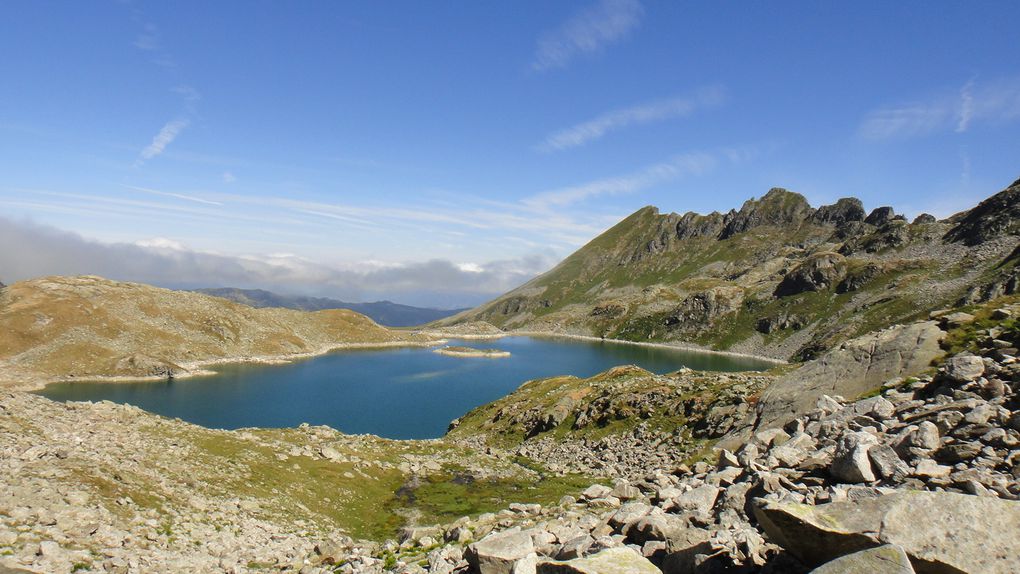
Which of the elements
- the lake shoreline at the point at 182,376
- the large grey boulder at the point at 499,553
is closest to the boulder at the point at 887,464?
the large grey boulder at the point at 499,553

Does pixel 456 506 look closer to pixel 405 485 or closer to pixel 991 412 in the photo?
pixel 405 485

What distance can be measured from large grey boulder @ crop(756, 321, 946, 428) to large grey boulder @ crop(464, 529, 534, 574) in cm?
1879

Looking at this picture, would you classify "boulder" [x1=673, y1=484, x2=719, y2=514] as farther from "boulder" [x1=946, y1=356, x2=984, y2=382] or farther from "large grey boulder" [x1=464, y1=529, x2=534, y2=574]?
"boulder" [x1=946, y1=356, x2=984, y2=382]

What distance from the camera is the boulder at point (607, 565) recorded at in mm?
9805

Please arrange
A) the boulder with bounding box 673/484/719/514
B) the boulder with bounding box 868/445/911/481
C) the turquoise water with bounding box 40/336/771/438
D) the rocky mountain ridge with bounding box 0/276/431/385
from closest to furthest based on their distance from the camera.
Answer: the boulder with bounding box 868/445/911/481 → the boulder with bounding box 673/484/719/514 → the turquoise water with bounding box 40/336/771/438 → the rocky mountain ridge with bounding box 0/276/431/385

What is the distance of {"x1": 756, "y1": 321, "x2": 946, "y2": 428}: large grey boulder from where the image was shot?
27.2 m

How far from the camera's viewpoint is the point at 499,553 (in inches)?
516

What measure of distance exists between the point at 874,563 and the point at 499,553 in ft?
27.8

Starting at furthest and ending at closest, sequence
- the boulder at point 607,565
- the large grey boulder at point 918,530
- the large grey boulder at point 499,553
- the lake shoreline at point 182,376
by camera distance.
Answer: the lake shoreline at point 182,376 → the large grey boulder at point 499,553 → the boulder at point 607,565 → the large grey boulder at point 918,530

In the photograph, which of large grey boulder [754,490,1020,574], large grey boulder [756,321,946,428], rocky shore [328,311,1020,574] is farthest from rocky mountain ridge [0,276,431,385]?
large grey boulder [754,490,1020,574]

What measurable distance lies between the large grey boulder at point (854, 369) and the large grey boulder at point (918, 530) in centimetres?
1906

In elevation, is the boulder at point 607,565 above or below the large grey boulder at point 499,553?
above

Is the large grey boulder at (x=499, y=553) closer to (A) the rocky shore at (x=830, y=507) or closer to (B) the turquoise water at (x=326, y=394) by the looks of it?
(A) the rocky shore at (x=830, y=507)

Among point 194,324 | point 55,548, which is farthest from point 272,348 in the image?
point 55,548
